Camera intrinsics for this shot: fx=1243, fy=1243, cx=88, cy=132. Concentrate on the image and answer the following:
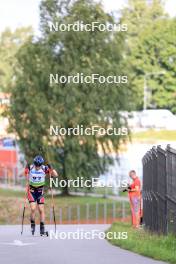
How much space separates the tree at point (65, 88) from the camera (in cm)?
6166

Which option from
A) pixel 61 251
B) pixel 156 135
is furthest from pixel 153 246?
pixel 156 135

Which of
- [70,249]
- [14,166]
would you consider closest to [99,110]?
[14,166]

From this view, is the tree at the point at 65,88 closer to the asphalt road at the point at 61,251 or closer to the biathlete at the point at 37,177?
the biathlete at the point at 37,177

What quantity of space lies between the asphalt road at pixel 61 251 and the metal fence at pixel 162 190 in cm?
115

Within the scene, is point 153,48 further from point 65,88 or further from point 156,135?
point 65,88

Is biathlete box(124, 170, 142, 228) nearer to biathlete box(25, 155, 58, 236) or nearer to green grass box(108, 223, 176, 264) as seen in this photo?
biathlete box(25, 155, 58, 236)

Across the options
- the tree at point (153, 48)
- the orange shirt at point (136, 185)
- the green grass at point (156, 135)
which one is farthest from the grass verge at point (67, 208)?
the tree at point (153, 48)

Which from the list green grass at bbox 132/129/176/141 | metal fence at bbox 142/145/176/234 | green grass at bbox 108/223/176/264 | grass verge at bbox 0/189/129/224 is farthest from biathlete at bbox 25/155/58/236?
green grass at bbox 132/129/176/141

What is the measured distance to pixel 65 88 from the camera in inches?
2451

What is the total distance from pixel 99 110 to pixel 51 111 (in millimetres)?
2823

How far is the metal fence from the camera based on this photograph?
844 inches

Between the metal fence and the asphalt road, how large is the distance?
1.15 metres

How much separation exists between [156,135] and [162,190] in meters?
75.7

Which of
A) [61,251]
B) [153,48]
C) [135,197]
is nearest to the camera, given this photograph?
[61,251]
